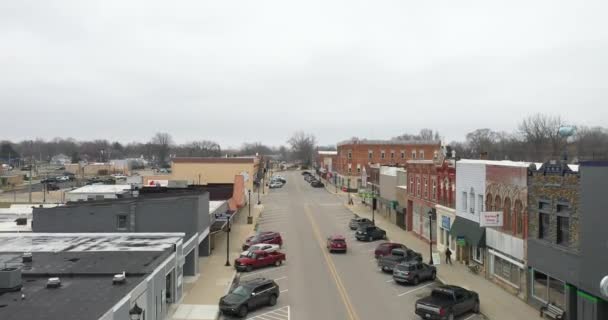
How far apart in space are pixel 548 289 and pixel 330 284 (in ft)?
38.2

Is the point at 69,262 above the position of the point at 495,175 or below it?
below

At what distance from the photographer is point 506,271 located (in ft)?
95.1

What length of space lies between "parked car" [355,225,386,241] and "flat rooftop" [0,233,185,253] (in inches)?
824

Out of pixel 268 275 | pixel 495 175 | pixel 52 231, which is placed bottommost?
pixel 268 275

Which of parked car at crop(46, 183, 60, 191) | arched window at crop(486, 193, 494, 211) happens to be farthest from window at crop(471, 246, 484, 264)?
parked car at crop(46, 183, 60, 191)

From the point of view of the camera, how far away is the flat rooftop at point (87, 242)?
25.3 metres

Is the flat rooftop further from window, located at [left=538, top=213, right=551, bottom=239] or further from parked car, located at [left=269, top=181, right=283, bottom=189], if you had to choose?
parked car, located at [left=269, top=181, right=283, bottom=189]

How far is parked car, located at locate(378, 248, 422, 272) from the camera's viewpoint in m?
33.5

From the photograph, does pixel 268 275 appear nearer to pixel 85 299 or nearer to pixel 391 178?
pixel 85 299

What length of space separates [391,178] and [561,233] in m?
38.2

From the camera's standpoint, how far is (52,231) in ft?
102

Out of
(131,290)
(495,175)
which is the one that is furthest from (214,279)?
(495,175)

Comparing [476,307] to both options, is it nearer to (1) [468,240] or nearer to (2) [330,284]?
(2) [330,284]

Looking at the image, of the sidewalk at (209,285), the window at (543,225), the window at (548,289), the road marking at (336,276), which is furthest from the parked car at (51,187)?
the window at (543,225)
